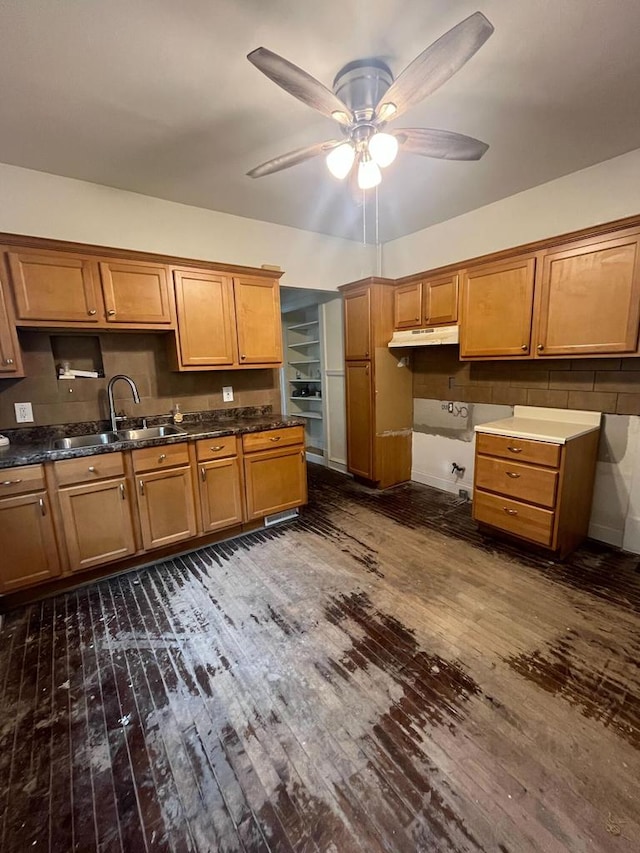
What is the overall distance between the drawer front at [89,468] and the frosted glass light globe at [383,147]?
2.26 metres

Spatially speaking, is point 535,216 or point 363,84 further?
point 535,216

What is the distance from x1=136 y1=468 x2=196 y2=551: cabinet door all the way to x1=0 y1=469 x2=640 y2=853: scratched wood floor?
0.90 ft

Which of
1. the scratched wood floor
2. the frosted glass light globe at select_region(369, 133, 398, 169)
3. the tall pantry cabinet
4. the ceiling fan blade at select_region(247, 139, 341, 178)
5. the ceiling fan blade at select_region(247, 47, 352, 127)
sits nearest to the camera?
the scratched wood floor

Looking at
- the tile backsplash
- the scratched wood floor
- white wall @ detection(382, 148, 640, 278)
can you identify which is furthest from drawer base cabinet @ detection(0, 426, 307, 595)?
white wall @ detection(382, 148, 640, 278)

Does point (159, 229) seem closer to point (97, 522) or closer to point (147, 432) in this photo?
point (147, 432)

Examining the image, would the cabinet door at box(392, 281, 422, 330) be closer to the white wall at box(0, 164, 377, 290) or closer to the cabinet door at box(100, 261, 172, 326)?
the white wall at box(0, 164, 377, 290)

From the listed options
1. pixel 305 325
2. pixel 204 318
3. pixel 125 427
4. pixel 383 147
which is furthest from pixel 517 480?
pixel 305 325

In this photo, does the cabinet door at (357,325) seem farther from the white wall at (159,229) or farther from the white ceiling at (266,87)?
the white ceiling at (266,87)

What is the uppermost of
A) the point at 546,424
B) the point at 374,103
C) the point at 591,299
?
the point at 374,103

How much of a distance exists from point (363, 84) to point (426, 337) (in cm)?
207

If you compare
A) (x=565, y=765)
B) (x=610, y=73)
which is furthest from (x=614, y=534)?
(x=610, y=73)

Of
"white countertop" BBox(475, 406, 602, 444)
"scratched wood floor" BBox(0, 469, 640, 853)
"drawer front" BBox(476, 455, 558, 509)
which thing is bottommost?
"scratched wood floor" BBox(0, 469, 640, 853)

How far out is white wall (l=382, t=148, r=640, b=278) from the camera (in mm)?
2502

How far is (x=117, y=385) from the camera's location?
9.62ft
